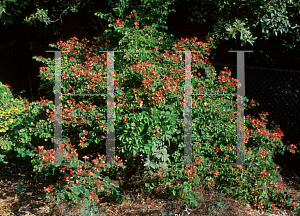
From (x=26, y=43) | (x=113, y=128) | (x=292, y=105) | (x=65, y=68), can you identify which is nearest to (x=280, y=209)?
(x=292, y=105)

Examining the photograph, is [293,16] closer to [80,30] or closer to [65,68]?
[65,68]

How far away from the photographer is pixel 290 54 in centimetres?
423

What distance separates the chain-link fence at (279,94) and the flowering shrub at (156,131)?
943mm

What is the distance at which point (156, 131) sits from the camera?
2.74 m

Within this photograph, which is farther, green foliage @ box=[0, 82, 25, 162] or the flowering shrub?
green foliage @ box=[0, 82, 25, 162]

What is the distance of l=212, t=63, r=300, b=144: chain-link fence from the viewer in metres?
4.11

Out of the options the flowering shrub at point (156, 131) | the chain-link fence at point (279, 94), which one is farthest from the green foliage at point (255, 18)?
the flowering shrub at point (156, 131)

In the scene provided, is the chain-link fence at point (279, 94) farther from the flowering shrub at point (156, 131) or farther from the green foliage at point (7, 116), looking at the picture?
the green foliage at point (7, 116)

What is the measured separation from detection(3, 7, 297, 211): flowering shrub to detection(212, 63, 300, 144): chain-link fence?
3.09 feet

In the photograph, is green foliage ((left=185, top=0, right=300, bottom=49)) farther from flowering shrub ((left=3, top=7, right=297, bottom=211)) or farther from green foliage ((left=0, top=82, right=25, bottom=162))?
green foliage ((left=0, top=82, right=25, bottom=162))

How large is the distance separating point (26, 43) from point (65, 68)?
3.00 m

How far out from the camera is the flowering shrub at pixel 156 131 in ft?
8.96

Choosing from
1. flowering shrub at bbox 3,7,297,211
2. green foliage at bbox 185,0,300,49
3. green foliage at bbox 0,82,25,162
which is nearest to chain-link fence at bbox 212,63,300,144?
green foliage at bbox 185,0,300,49

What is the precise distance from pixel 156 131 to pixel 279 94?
2.50 meters
